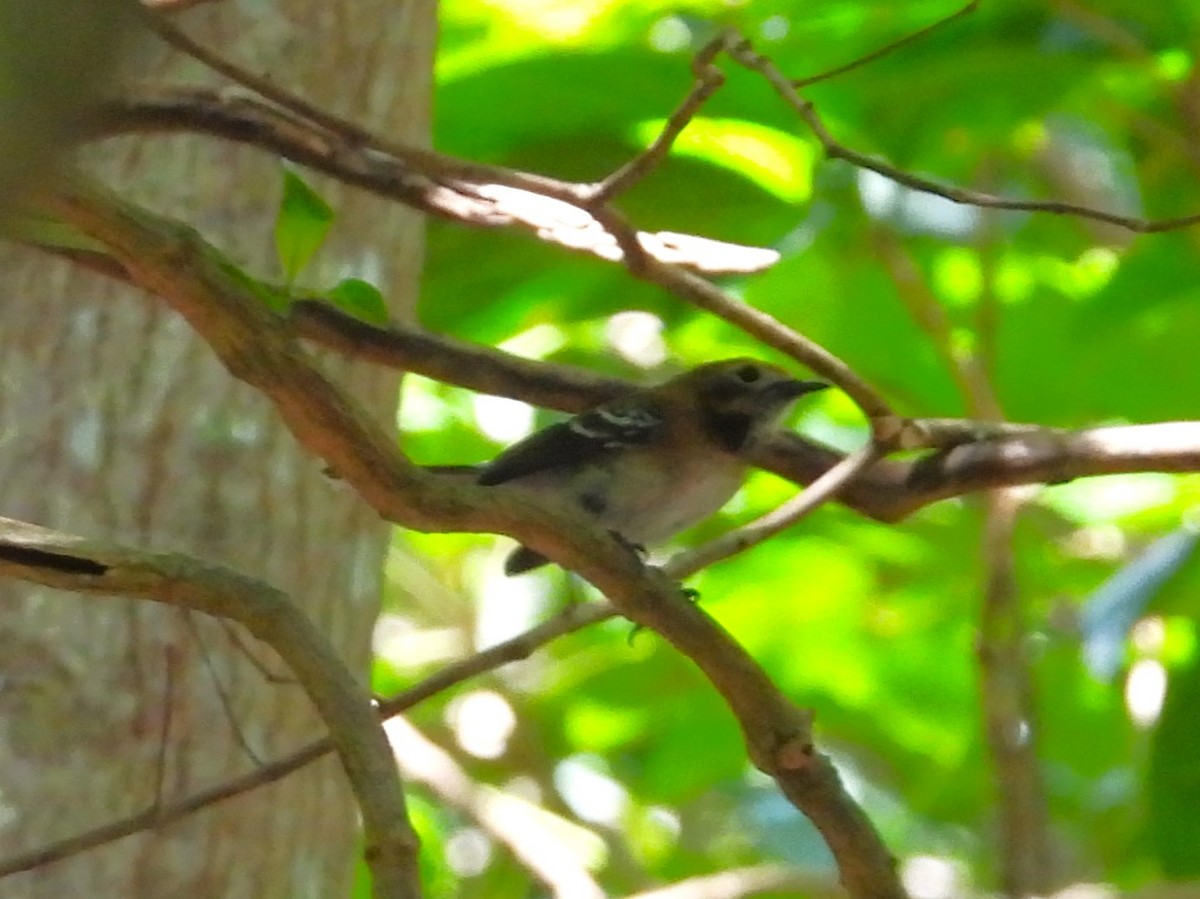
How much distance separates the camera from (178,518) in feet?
8.61

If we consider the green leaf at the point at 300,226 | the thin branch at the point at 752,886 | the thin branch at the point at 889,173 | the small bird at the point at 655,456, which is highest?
the small bird at the point at 655,456

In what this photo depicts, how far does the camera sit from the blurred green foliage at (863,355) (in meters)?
3.16

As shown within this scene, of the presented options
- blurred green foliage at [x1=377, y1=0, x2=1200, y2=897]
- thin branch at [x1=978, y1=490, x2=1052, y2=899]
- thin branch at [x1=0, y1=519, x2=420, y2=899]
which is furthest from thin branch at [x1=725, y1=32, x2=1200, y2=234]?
thin branch at [x1=978, y1=490, x2=1052, y2=899]

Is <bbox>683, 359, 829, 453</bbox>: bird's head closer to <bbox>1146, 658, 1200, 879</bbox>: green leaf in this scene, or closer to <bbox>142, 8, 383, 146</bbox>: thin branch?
<bbox>1146, 658, 1200, 879</bbox>: green leaf

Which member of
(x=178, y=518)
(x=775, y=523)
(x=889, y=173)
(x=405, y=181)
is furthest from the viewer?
(x=178, y=518)

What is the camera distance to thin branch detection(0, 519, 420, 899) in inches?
57.4

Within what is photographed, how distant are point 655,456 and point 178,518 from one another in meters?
1.17

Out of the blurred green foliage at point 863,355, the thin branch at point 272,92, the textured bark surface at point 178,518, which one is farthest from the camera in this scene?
the blurred green foliage at point 863,355

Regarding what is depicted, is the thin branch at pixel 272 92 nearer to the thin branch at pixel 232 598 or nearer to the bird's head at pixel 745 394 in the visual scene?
the thin branch at pixel 232 598

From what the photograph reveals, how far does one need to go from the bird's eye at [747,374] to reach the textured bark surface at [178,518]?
32.8 inches

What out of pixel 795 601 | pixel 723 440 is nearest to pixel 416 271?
pixel 723 440

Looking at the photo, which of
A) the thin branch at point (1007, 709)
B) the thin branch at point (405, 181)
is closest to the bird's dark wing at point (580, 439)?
the thin branch at point (1007, 709)

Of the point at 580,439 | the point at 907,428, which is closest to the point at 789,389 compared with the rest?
the point at 580,439

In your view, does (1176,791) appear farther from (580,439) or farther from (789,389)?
(580,439)
